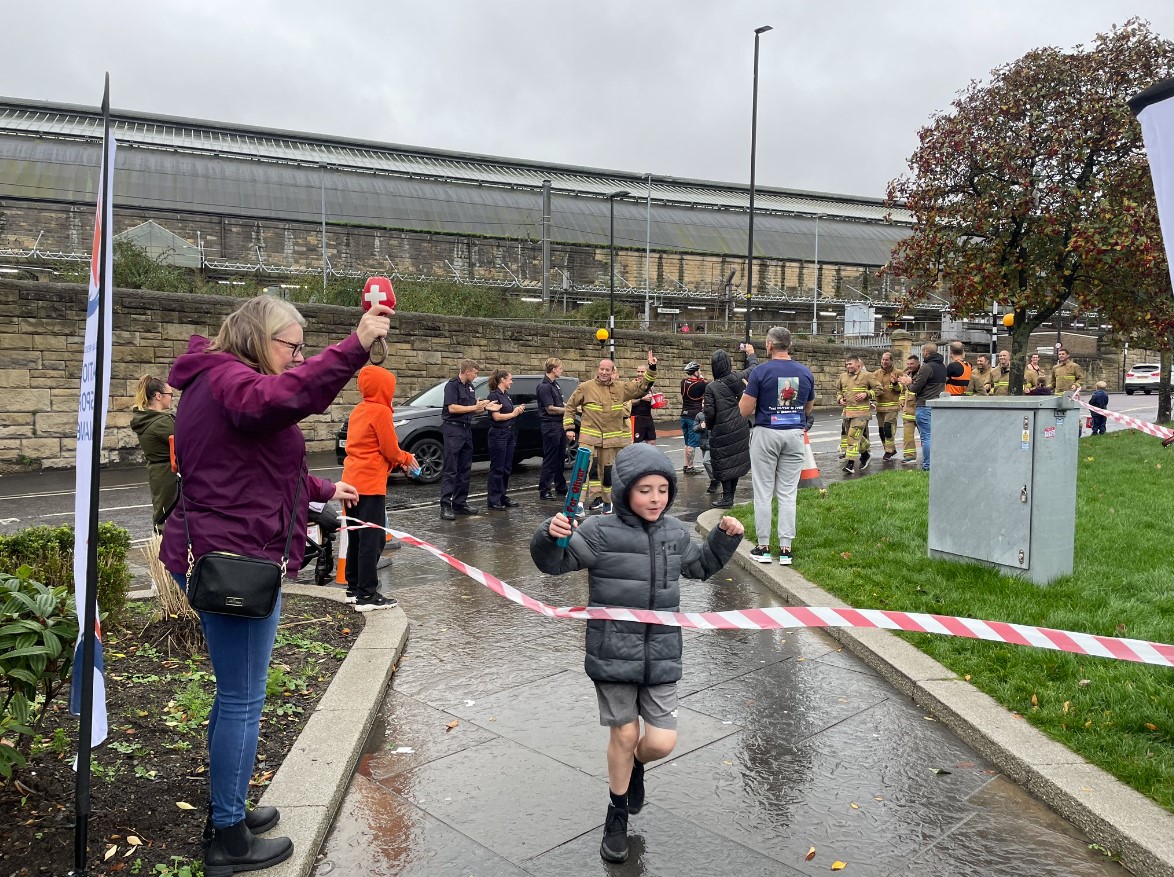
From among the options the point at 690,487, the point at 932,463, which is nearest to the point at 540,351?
the point at 690,487

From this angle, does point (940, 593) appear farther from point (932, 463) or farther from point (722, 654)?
point (722, 654)

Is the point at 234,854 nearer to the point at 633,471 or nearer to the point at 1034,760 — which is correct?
the point at 633,471

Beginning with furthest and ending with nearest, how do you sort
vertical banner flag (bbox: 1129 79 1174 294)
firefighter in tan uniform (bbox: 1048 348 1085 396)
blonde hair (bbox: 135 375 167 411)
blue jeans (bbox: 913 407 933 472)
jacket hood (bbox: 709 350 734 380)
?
firefighter in tan uniform (bbox: 1048 348 1085 396)
blue jeans (bbox: 913 407 933 472)
jacket hood (bbox: 709 350 734 380)
blonde hair (bbox: 135 375 167 411)
vertical banner flag (bbox: 1129 79 1174 294)

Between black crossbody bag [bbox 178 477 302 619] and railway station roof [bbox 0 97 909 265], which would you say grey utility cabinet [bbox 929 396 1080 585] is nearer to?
black crossbody bag [bbox 178 477 302 619]

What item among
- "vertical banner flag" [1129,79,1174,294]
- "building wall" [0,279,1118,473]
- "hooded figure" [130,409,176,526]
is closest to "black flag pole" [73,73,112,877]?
"vertical banner flag" [1129,79,1174,294]

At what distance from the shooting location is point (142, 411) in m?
6.19

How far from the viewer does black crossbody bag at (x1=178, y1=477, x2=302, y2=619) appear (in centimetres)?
279

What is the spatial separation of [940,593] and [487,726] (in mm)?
3380

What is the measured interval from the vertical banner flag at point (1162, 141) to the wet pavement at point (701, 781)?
220cm

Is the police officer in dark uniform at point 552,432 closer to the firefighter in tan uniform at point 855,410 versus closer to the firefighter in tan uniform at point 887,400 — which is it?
the firefighter in tan uniform at point 855,410

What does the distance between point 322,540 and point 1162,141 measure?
6.33 m

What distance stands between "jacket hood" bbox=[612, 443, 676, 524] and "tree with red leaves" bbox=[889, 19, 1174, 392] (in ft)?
37.8

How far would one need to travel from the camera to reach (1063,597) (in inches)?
230

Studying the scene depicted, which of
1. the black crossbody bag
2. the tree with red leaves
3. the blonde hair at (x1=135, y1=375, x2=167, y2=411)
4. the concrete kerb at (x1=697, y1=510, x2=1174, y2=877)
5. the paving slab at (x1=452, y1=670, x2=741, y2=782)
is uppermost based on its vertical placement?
the tree with red leaves
